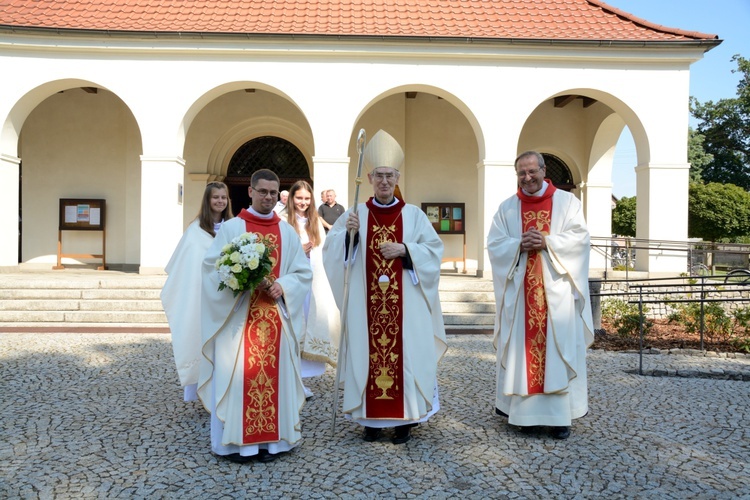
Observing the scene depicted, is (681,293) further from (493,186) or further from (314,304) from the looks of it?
(314,304)

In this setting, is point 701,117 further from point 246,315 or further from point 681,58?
point 246,315

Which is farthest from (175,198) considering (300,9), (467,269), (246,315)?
(246,315)

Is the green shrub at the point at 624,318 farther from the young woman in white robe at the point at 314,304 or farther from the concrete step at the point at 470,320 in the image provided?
the young woman in white robe at the point at 314,304

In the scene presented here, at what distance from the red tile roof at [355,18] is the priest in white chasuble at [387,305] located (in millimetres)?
8303

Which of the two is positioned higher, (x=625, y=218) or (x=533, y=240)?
(x=625, y=218)

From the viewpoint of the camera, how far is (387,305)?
423cm

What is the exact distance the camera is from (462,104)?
39.5 ft

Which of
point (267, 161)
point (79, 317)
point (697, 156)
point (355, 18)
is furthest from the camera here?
point (697, 156)

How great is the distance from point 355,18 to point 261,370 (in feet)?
35.5

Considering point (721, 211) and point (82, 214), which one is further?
point (721, 211)

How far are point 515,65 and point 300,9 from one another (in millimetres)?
5012

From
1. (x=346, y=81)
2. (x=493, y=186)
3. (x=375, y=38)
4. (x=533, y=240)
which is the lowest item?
(x=533, y=240)

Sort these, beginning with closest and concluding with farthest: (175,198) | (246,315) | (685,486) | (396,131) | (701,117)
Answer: (685,486) < (246,315) < (175,198) < (396,131) < (701,117)

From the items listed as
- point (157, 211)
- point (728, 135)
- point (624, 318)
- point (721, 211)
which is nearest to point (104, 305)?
point (157, 211)
